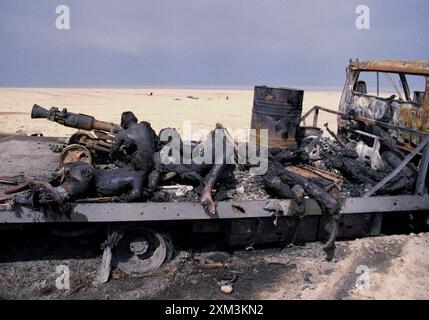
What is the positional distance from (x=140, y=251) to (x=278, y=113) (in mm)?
2752

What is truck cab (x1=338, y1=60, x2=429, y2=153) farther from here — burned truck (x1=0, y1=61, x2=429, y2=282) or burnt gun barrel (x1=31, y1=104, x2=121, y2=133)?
burnt gun barrel (x1=31, y1=104, x2=121, y2=133)

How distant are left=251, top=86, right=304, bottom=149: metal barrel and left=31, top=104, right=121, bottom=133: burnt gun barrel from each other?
211 centimetres

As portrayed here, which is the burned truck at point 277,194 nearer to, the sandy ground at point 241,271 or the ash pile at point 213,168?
the ash pile at point 213,168

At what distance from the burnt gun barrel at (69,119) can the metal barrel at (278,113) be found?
2.11m

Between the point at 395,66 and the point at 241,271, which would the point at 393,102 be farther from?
the point at 241,271

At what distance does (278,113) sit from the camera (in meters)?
5.97

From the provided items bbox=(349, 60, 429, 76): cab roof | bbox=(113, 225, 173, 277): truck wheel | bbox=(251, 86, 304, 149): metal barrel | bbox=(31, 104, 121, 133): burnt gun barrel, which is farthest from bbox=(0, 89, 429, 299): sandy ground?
bbox=(349, 60, 429, 76): cab roof


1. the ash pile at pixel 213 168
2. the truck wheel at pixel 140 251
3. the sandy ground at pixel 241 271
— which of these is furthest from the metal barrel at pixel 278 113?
the truck wheel at pixel 140 251

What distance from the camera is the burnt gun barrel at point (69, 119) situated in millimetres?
5777

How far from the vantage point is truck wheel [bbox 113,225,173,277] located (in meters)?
4.89

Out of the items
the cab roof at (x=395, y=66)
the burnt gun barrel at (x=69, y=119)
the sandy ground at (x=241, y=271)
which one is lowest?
the sandy ground at (x=241, y=271)
